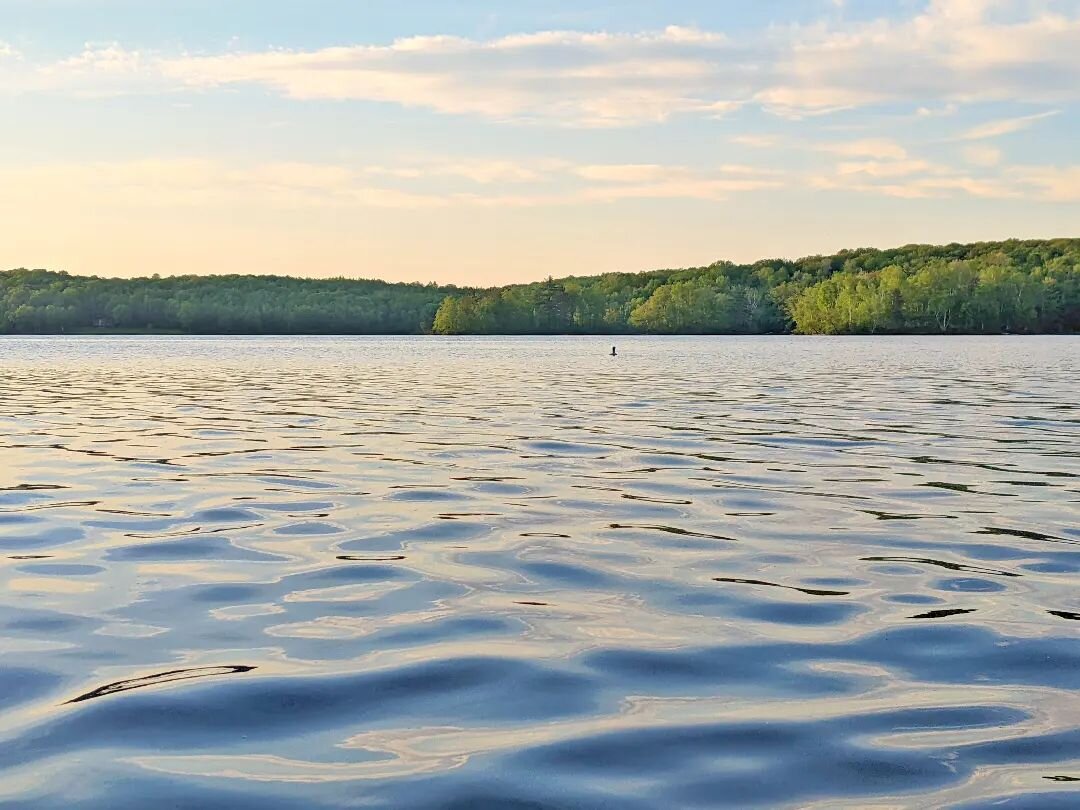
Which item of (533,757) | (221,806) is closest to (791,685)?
(533,757)

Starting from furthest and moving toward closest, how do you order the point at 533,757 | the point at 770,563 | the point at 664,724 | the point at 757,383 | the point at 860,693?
the point at 757,383 → the point at 770,563 → the point at 860,693 → the point at 664,724 → the point at 533,757

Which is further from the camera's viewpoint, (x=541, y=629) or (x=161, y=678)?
(x=541, y=629)

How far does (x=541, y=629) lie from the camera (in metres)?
8.24

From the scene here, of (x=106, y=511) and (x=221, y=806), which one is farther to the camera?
(x=106, y=511)

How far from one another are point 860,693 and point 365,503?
8.19 metres

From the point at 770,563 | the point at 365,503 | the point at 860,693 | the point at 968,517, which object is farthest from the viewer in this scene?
the point at 365,503

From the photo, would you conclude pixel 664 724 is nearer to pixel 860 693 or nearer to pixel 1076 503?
pixel 860 693

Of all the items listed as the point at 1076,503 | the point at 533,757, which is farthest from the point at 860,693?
the point at 1076,503

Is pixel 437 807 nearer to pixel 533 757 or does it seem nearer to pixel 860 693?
pixel 533 757

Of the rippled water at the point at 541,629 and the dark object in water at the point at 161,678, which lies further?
the dark object in water at the point at 161,678

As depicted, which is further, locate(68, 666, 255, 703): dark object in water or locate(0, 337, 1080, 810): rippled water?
locate(68, 666, 255, 703): dark object in water

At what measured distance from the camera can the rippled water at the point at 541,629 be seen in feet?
18.2

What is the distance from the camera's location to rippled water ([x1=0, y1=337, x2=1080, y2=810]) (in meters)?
5.54

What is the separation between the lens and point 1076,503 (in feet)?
44.3
